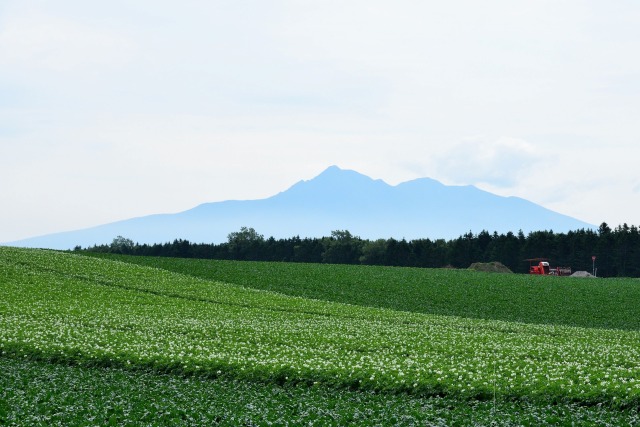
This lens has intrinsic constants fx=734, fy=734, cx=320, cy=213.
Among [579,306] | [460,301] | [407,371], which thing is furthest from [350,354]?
[579,306]

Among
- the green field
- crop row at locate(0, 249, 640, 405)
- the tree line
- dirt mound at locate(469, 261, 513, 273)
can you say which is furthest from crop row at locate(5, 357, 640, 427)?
the tree line

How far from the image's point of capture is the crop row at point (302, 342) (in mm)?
25578

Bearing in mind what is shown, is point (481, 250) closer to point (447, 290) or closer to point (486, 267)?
point (486, 267)

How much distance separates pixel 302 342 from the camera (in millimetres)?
36188

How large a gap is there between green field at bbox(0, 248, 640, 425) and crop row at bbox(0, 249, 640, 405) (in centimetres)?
9

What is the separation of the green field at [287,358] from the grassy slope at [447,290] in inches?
19.2

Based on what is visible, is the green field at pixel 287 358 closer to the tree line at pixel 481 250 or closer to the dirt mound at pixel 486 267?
the dirt mound at pixel 486 267

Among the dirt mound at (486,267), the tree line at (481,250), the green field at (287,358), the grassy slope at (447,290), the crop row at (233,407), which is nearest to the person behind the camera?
the crop row at (233,407)

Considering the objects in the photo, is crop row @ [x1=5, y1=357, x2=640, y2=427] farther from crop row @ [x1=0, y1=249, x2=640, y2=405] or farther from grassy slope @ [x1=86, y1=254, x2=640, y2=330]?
grassy slope @ [x1=86, y1=254, x2=640, y2=330]

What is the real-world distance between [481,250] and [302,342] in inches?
4851

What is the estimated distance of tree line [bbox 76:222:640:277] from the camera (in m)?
143

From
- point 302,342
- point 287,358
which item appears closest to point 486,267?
point 302,342

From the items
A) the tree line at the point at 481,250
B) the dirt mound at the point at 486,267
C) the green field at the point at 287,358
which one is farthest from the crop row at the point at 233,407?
the tree line at the point at 481,250

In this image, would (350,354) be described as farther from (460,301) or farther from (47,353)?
(460,301)
